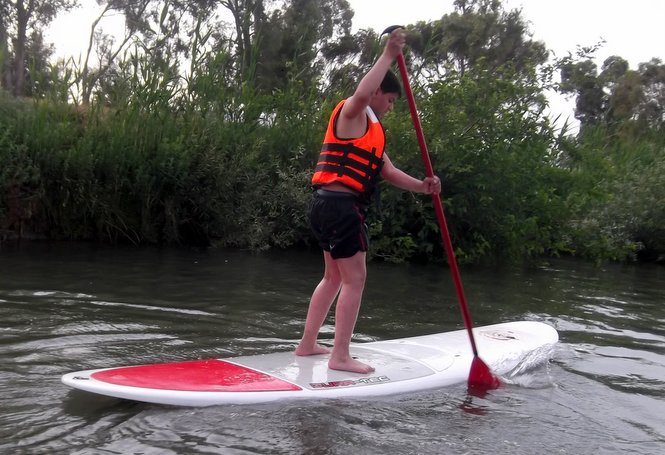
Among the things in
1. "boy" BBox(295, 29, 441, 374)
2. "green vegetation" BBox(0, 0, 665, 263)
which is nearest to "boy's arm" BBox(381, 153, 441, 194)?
"boy" BBox(295, 29, 441, 374)

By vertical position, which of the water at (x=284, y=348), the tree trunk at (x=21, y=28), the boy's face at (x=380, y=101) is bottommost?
the water at (x=284, y=348)

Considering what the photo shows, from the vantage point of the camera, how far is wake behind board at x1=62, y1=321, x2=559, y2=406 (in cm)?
319

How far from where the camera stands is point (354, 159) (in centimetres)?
371

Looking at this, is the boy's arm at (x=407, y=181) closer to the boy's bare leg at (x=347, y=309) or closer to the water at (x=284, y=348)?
the boy's bare leg at (x=347, y=309)

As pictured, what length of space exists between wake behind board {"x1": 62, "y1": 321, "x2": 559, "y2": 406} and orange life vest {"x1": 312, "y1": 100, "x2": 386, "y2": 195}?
96cm

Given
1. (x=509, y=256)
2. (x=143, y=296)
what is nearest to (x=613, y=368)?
(x=143, y=296)

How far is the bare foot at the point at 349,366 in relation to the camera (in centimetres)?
374

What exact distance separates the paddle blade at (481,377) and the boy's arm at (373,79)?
1.50m

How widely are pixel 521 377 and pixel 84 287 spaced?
399 cm

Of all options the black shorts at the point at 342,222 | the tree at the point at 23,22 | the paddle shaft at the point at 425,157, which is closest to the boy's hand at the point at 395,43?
the paddle shaft at the point at 425,157

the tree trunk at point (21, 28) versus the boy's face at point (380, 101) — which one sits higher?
the tree trunk at point (21, 28)

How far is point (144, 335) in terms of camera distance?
4.71 metres

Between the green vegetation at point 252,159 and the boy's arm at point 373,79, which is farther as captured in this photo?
the green vegetation at point 252,159

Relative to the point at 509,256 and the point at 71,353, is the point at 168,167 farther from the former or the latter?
the point at 71,353
